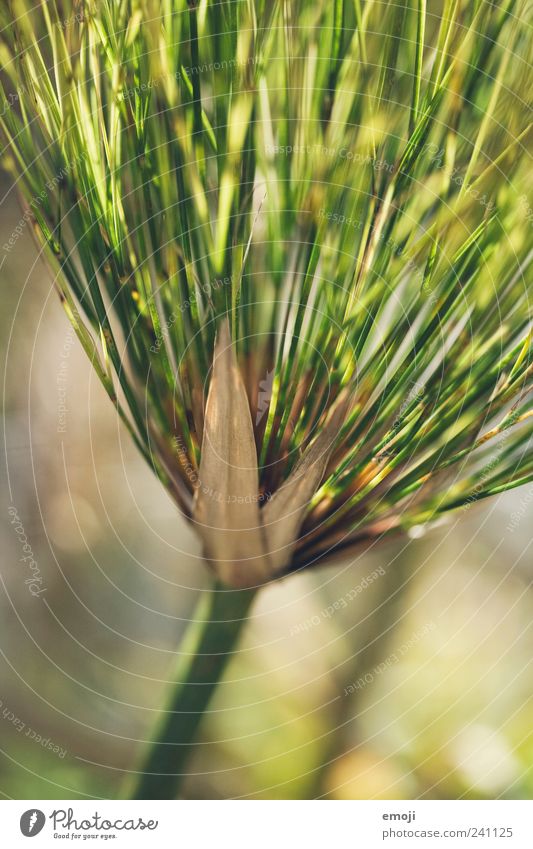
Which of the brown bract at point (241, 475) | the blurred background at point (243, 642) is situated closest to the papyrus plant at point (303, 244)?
the brown bract at point (241, 475)

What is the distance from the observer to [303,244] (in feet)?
1.00

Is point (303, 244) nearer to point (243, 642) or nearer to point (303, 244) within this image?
point (303, 244)

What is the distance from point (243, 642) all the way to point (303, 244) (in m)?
0.31

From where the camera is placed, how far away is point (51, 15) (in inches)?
16.0

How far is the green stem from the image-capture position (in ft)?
1.22

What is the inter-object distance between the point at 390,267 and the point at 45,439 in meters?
0.32

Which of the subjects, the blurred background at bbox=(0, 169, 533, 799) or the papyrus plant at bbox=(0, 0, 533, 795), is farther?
the blurred background at bbox=(0, 169, 533, 799)

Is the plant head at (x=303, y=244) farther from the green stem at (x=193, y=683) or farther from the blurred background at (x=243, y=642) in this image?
the blurred background at (x=243, y=642)

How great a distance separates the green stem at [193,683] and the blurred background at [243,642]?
3 centimetres

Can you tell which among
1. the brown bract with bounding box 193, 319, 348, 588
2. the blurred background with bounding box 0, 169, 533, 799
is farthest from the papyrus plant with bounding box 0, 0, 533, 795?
the blurred background with bounding box 0, 169, 533, 799
